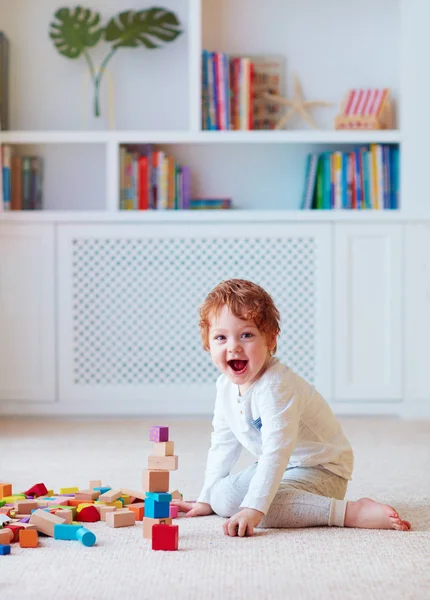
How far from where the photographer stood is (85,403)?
336 centimetres

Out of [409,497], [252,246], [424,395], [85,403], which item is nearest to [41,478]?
[409,497]

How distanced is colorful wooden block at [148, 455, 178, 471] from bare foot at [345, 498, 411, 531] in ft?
1.17

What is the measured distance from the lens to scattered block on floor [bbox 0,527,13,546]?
1521 millimetres

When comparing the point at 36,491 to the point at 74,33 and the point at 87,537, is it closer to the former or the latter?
the point at 87,537

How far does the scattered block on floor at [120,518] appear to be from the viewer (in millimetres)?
1660

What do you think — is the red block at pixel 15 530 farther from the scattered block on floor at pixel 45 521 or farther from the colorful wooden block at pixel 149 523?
the colorful wooden block at pixel 149 523

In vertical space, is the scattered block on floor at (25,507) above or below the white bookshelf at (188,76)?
below

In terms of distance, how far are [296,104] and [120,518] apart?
2263 mm

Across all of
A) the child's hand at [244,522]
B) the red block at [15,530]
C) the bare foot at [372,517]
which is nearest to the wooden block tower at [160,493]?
the child's hand at [244,522]

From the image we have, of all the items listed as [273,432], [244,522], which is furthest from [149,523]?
[273,432]

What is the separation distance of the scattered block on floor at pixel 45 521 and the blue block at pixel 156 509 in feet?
0.59

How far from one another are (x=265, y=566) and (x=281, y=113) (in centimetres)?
249

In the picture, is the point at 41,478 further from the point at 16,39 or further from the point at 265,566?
the point at 16,39

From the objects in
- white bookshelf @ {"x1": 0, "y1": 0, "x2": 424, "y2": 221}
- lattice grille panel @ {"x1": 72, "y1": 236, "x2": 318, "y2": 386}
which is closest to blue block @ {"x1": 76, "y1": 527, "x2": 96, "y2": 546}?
lattice grille panel @ {"x1": 72, "y1": 236, "x2": 318, "y2": 386}
